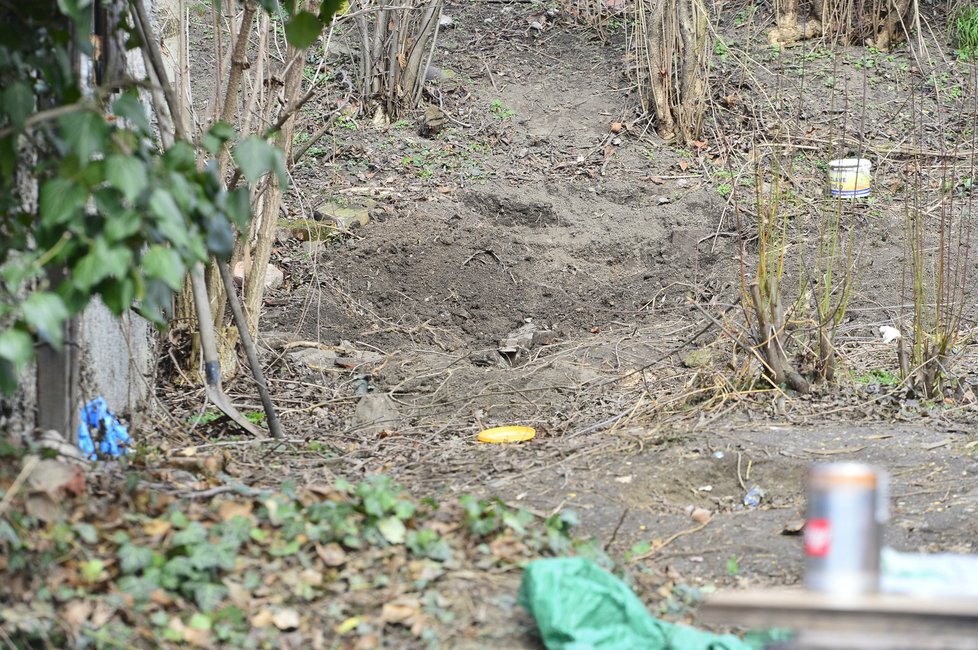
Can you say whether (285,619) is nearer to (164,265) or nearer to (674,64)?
(164,265)

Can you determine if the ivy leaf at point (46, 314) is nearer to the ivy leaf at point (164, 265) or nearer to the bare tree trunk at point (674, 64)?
the ivy leaf at point (164, 265)

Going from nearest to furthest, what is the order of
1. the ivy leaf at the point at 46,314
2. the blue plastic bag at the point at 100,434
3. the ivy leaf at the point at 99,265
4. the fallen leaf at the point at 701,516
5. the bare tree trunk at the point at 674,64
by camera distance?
the ivy leaf at the point at 46,314, the ivy leaf at the point at 99,265, the blue plastic bag at the point at 100,434, the fallen leaf at the point at 701,516, the bare tree trunk at the point at 674,64

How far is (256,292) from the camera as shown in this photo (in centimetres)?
509

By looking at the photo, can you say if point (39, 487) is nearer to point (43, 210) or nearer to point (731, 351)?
point (43, 210)

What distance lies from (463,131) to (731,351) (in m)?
4.94

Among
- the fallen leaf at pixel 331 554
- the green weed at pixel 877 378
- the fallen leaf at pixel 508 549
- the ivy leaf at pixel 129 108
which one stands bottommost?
the green weed at pixel 877 378

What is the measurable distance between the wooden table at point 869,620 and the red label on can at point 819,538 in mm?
72

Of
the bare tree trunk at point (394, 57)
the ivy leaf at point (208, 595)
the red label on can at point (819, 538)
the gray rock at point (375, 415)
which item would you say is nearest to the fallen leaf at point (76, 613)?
the ivy leaf at point (208, 595)

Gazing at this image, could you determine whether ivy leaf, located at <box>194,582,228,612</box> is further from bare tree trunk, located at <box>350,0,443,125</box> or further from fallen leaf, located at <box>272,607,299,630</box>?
bare tree trunk, located at <box>350,0,443,125</box>

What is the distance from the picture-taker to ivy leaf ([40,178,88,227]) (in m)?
2.06

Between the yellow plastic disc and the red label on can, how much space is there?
2932mm

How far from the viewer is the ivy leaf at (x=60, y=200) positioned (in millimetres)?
2064

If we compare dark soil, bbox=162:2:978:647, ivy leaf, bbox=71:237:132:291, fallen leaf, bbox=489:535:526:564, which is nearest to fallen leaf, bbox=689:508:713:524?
dark soil, bbox=162:2:978:647

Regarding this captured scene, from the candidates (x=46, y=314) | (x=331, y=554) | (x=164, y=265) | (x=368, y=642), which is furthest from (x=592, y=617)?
(x=46, y=314)
